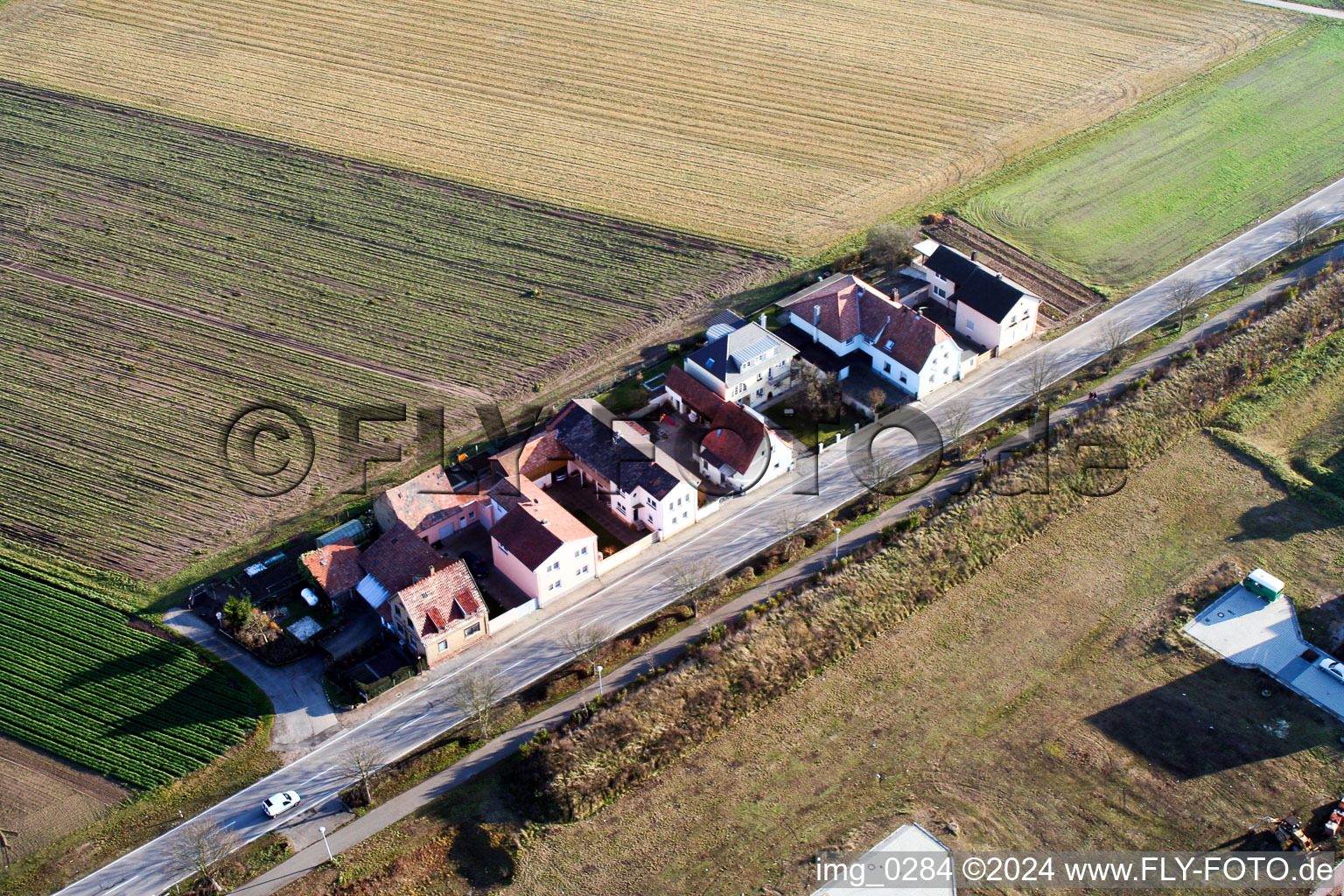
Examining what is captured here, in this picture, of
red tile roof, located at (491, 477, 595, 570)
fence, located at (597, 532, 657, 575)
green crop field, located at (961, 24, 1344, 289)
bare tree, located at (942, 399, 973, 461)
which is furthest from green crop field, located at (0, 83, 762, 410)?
green crop field, located at (961, 24, 1344, 289)

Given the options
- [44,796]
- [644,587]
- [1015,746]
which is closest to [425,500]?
[644,587]

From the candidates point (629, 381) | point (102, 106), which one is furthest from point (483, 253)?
point (102, 106)

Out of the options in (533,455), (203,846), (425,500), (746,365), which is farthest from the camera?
(746,365)

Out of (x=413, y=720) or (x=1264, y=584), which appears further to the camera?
(x=1264, y=584)

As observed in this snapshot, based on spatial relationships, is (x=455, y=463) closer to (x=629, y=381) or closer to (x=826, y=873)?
(x=629, y=381)

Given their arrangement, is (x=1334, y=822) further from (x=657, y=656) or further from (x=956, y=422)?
(x=657, y=656)
